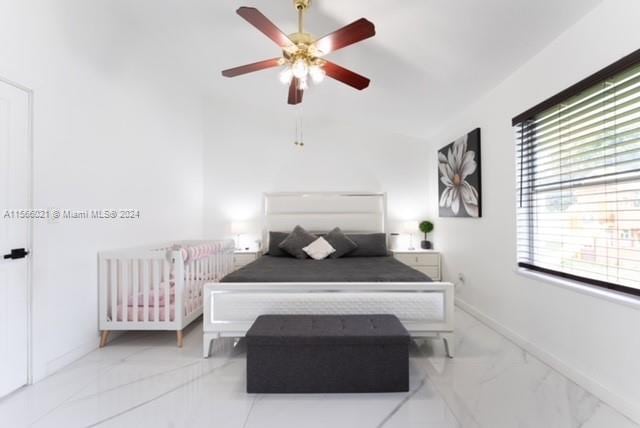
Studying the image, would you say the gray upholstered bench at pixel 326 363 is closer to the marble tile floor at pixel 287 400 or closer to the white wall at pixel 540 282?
the marble tile floor at pixel 287 400

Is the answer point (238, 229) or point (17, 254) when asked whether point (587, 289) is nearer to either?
point (17, 254)

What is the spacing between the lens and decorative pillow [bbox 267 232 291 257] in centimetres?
416

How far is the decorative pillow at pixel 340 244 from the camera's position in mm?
4016

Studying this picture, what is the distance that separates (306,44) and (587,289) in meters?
2.38

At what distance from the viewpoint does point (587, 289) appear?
6.45 feet

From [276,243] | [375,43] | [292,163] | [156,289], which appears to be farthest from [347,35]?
[292,163]

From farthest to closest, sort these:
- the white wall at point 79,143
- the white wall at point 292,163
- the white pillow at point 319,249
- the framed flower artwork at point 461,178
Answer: the white wall at point 292,163
the white pillow at point 319,249
the framed flower artwork at point 461,178
the white wall at point 79,143

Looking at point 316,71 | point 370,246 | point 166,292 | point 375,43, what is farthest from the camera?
point 370,246

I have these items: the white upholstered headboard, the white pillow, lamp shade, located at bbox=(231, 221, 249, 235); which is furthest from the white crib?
the white upholstered headboard

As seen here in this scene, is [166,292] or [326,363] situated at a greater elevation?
[166,292]

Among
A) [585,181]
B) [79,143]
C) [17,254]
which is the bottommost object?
[17,254]

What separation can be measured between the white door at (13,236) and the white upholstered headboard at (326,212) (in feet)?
9.39

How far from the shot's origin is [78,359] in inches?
96.6

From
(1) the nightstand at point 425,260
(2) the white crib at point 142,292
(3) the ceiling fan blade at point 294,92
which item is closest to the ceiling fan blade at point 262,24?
(3) the ceiling fan blade at point 294,92
